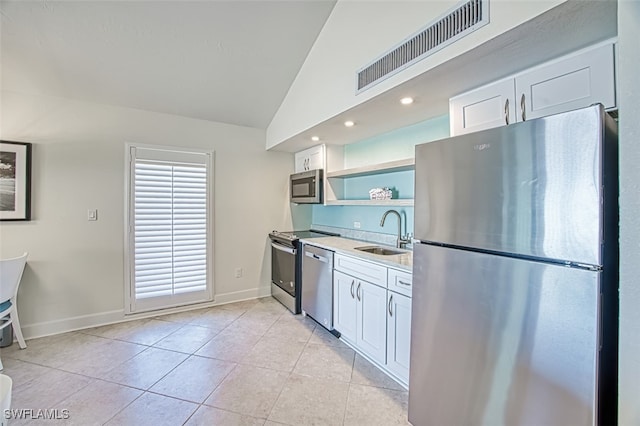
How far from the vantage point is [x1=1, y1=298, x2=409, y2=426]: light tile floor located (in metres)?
1.88

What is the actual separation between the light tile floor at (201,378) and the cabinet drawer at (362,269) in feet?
2.39

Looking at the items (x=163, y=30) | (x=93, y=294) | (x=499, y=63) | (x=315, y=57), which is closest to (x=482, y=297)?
(x=499, y=63)

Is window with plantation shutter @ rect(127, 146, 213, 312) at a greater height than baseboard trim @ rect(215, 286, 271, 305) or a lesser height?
greater

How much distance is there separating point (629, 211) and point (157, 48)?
10.8 ft

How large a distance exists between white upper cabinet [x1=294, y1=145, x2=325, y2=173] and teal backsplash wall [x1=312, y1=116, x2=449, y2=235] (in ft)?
1.08

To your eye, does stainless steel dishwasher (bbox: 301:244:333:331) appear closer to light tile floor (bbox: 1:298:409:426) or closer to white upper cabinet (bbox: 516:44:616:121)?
light tile floor (bbox: 1:298:409:426)

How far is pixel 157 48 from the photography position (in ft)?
8.66

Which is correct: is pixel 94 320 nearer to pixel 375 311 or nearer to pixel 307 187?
pixel 307 187

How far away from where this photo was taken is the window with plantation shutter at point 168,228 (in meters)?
3.32

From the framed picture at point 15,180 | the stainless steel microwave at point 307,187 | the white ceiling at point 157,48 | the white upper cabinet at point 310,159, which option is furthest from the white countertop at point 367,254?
the framed picture at point 15,180

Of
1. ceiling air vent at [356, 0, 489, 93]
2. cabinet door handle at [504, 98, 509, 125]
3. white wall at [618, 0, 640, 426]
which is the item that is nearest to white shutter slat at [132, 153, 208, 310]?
ceiling air vent at [356, 0, 489, 93]

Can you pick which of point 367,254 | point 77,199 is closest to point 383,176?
point 367,254

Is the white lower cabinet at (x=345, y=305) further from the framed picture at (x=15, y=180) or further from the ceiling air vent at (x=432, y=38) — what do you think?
the framed picture at (x=15, y=180)

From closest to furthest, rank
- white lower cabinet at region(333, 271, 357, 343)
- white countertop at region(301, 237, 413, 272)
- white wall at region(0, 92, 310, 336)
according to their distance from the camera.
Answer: white countertop at region(301, 237, 413, 272), white lower cabinet at region(333, 271, 357, 343), white wall at region(0, 92, 310, 336)
